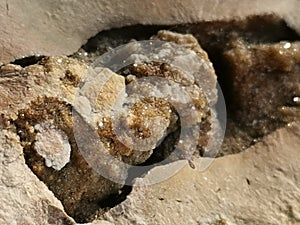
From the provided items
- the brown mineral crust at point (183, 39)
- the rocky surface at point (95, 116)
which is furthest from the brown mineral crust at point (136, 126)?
the brown mineral crust at point (183, 39)

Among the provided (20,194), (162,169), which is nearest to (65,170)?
(20,194)

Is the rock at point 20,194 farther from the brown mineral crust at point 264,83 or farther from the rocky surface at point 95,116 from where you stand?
the brown mineral crust at point 264,83

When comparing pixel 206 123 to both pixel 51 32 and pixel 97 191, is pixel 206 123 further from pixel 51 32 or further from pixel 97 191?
pixel 51 32

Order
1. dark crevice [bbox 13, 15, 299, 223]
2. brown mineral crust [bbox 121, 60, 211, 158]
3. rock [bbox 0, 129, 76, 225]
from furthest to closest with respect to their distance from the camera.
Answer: brown mineral crust [bbox 121, 60, 211, 158] < dark crevice [bbox 13, 15, 299, 223] < rock [bbox 0, 129, 76, 225]

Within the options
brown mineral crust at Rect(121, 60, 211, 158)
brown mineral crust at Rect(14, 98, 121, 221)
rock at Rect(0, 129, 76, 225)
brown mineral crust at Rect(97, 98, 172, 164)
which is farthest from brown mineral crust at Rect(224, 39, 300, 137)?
rock at Rect(0, 129, 76, 225)

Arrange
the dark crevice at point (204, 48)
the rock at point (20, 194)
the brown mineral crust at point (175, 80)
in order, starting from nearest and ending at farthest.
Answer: the rock at point (20, 194) → the dark crevice at point (204, 48) → the brown mineral crust at point (175, 80)

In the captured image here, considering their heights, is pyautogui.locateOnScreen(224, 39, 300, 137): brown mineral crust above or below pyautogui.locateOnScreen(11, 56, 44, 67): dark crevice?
below

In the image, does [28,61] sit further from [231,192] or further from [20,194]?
[231,192]

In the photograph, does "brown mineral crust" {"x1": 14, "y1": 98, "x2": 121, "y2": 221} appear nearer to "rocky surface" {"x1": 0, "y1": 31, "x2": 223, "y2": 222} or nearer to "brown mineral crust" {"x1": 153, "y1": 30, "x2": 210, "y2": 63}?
"rocky surface" {"x1": 0, "y1": 31, "x2": 223, "y2": 222}
